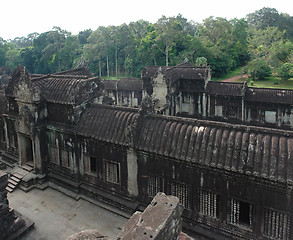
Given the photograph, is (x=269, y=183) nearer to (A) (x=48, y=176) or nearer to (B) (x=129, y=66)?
(A) (x=48, y=176)

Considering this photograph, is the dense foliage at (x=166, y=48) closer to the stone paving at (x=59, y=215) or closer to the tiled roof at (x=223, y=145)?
the tiled roof at (x=223, y=145)

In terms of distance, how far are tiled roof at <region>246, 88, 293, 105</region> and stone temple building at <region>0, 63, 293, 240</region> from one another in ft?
0.43

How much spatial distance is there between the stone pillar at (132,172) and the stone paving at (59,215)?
1.67 metres

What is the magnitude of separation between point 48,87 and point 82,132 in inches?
196

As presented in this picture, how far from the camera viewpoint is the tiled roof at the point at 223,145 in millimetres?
10633

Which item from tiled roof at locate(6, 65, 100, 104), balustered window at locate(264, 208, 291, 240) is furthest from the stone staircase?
balustered window at locate(264, 208, 291, 240)

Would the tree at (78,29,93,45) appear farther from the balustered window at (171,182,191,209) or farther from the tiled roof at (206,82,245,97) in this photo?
the balustered window at (171,182,191,209)

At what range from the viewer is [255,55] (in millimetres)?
55656

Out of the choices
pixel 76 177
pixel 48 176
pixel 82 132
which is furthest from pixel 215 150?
pixel 48 176

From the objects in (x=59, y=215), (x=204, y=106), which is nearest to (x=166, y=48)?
(x=204, y=106)

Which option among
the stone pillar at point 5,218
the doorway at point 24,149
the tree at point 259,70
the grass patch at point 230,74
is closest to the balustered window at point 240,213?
the stone pillar at point 5,218

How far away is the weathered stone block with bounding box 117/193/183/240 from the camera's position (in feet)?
17.5

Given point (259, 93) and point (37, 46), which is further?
point (37, 46)

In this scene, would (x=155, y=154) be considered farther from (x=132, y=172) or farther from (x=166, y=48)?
(x=166, y=48)
